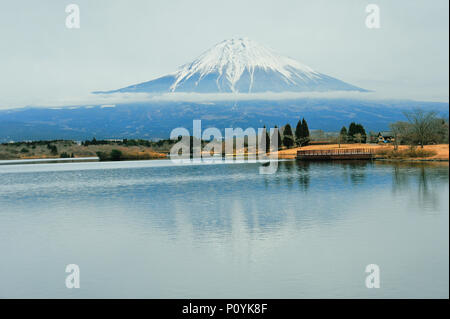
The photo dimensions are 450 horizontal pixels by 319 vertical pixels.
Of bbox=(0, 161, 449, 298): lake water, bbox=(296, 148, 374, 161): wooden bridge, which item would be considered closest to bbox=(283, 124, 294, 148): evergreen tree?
bbox=(296, 148, 374, 161): wooden bridge

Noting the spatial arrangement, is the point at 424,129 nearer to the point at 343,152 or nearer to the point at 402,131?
the point at 402,131

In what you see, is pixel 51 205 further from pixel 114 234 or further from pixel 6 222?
pixel 114 234

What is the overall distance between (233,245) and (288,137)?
73.3m

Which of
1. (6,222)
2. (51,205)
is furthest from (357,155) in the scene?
(6,222)

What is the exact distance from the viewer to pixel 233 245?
1409 centimetres

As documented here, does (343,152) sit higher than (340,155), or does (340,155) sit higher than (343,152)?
(343,152)

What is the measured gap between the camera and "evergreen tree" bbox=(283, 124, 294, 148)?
8644 cm

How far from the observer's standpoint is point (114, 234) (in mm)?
16438

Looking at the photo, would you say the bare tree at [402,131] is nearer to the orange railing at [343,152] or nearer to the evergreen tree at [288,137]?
the orange railing at [343,152]

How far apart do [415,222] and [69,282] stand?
36.1ft

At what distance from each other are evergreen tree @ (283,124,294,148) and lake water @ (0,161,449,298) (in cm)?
6003

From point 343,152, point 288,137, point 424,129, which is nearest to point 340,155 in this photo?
point 343,152

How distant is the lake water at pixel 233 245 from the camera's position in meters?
10.6

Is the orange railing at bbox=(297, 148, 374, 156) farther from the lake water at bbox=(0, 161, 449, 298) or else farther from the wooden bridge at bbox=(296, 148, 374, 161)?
the lake water at bbox=(0, 161, 449, 298)
